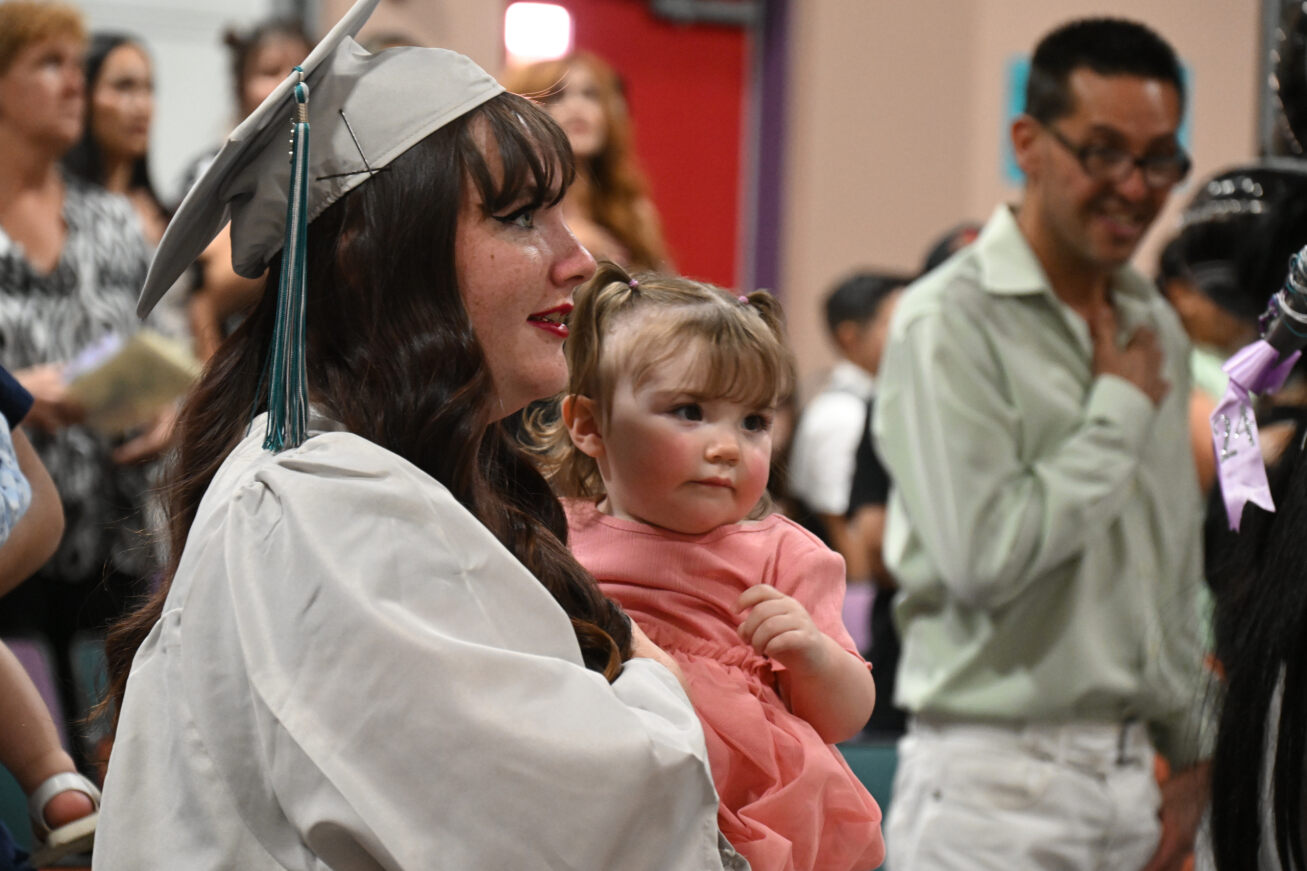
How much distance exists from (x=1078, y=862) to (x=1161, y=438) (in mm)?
733

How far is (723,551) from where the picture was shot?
1732 mm

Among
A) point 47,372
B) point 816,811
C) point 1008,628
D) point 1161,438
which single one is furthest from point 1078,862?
point 47,372

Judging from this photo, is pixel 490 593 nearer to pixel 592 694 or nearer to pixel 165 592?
pixel 592 694

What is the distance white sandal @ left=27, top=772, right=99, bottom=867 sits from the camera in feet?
5.53

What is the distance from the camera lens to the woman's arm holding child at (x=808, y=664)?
62.2 inches

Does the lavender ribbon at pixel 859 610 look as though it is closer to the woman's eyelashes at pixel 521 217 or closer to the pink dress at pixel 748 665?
the pink dress at pixel 748 665

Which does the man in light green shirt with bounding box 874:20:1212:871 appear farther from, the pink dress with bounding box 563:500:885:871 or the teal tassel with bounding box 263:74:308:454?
the teal tassel with bounding box 263:74:308:454

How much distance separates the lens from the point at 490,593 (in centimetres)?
133

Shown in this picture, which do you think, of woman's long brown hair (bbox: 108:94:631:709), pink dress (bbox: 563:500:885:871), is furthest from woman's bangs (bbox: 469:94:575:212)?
pink dress (bbox: 563:500:885:871)

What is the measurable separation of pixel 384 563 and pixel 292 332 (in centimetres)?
24

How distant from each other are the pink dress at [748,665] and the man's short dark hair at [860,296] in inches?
136

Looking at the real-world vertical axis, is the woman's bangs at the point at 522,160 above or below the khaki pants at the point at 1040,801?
above

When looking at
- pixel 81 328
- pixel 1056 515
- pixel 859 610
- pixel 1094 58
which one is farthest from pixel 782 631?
pixel 859 610

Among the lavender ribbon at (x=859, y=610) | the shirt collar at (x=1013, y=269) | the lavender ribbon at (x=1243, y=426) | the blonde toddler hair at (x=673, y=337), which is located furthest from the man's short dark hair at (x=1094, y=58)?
the lavender ribbon at (x=859, y=610)
